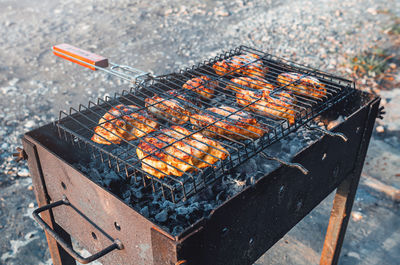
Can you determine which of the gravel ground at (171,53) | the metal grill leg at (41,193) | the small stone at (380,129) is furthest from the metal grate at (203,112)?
the small stone at (380,129)

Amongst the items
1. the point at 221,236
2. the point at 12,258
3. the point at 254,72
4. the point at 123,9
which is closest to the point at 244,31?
the point at 123,9

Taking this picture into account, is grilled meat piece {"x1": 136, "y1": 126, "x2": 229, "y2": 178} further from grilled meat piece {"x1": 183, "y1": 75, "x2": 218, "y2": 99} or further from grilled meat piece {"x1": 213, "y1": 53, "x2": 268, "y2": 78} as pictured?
grilled meat piece {"x1": 213, "y1": 53, "x2": 268, "y2": 78}

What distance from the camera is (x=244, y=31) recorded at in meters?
7.82

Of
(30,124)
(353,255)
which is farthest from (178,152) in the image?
(30,124)

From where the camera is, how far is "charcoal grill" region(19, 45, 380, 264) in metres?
1.60

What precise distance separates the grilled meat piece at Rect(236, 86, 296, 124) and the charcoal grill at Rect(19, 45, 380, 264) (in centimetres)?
7

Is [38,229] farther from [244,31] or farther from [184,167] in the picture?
[244,31]

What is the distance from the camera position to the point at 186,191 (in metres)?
2.02

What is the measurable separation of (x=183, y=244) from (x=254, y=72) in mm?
1857

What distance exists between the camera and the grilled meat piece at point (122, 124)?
2.14 meters

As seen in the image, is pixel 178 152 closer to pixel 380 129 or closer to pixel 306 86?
pixel 306 86

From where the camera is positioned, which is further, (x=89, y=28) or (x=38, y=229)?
(x=89, y=28)

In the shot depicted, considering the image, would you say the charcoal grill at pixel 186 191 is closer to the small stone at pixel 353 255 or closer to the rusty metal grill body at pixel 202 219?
the rusty metal grill body at pixel 202 219

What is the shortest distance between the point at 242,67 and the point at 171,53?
440 centimetres
